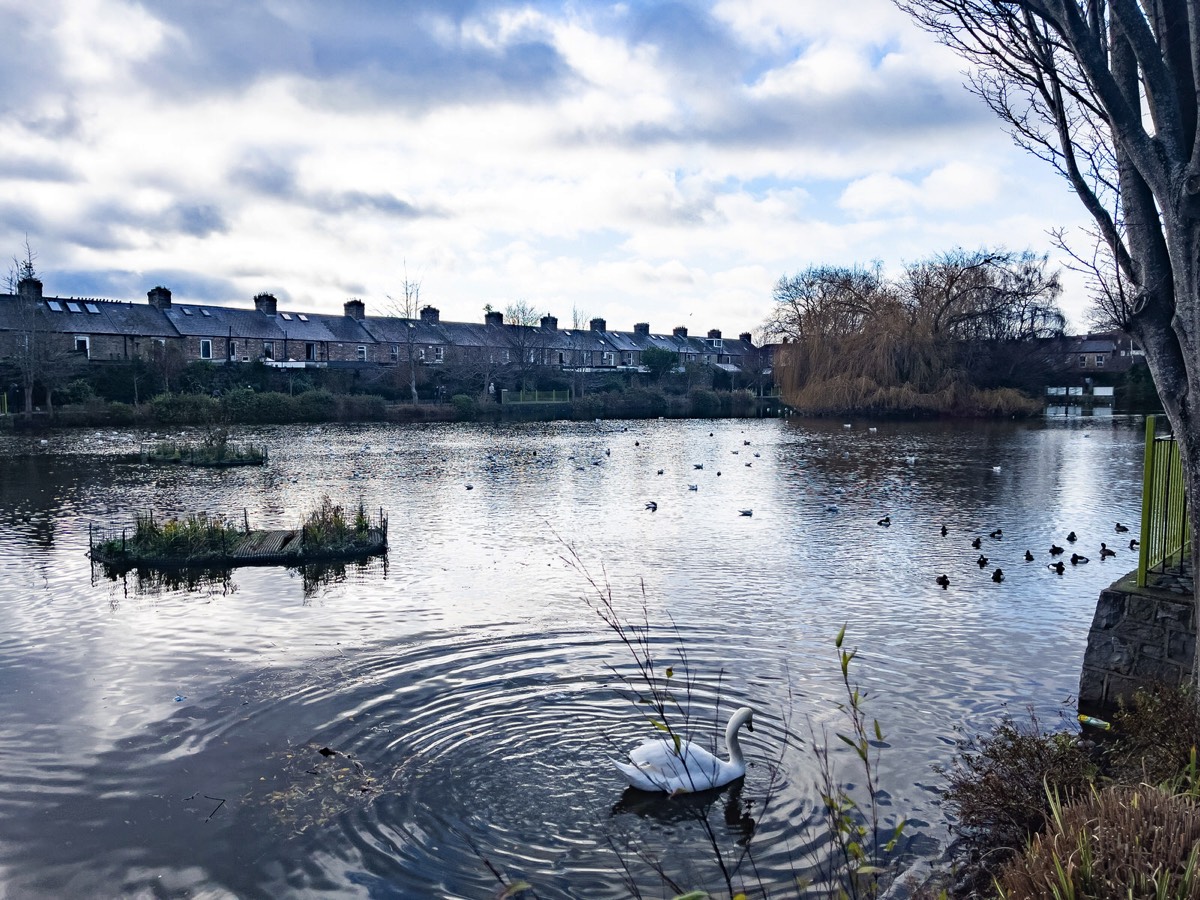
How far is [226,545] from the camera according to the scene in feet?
53.5

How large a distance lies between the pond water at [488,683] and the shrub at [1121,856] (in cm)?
162

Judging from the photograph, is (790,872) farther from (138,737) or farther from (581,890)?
(138,737)

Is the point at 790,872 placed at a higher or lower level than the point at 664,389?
lower

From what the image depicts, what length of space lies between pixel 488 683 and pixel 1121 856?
6896 millimetres

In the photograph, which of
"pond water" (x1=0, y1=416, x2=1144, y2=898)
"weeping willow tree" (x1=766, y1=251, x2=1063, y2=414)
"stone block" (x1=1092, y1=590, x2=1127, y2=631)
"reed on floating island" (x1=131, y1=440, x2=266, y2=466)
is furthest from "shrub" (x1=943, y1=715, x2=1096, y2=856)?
"weeping willow tree" (x1=766, y1=251, x2=1063, y2=414)

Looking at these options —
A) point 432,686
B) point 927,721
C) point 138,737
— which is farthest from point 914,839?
point 138,737

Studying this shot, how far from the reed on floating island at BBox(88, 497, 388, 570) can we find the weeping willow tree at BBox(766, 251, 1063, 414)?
42633mm

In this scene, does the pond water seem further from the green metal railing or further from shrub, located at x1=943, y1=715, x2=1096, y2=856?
the green metal railing

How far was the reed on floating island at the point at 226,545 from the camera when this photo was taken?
1577 centimetres

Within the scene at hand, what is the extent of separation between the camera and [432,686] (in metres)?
9.39

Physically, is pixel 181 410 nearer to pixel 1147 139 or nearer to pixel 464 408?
pixel 464 408

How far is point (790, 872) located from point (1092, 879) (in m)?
2.88

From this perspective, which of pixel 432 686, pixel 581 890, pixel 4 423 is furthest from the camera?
pixel 4 423

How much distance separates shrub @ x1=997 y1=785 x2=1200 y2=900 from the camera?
11.1ft
